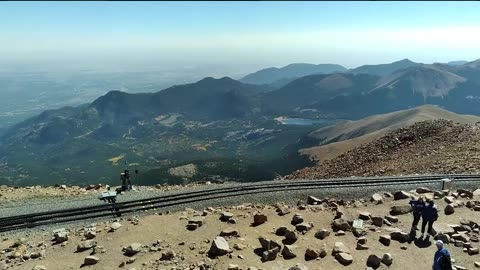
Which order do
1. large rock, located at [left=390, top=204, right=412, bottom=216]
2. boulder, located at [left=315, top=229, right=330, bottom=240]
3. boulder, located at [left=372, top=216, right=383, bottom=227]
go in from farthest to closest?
large rock, located at [left=390, top=204, right=412, bottom=216] < boulder, located at [left=372, top=216, right=383, bottom=227] < boulder, located at [left=315, top=229, right=330, bottom=240]

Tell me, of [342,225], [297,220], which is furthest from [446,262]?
[297,220]

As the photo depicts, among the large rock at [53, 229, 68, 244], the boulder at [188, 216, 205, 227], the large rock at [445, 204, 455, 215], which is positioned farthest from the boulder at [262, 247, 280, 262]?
the large rock at [445, 204, 455, 215]

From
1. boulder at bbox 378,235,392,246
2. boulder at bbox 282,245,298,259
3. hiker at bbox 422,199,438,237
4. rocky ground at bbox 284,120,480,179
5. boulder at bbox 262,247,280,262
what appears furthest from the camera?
rocky ground at bbox 284,120,480,179

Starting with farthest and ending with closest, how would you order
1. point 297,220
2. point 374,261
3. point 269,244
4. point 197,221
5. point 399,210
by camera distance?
1. point 399,210
2. point 197,221
3. point 297,220
4. point 269,244
5. point 374,261

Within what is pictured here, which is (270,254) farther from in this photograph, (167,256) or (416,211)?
(416,211)

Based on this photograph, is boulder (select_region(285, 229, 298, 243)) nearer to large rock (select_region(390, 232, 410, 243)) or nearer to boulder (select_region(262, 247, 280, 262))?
boulder (select_region(262, 247, 280, 262))

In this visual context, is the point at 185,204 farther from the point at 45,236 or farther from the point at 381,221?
the point at 381,221
